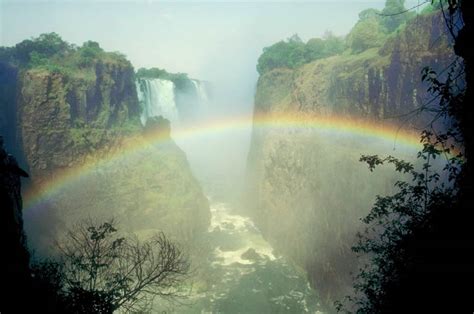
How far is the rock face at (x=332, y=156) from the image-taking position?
89.1ft

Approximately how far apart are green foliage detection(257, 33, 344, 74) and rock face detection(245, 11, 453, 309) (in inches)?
188

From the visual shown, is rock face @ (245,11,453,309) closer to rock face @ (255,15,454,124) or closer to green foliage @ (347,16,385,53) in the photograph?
rock face @ (255,15,454,124)

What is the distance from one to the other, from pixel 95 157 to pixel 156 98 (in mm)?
23609

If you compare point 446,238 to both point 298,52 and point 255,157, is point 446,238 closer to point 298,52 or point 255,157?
point 255,157

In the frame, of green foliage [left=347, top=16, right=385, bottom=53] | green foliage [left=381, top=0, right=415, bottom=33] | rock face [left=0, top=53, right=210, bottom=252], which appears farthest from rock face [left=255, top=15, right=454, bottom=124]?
rock face [left=0, top=53, right=210, bottom=252]

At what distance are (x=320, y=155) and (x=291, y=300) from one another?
17147mm

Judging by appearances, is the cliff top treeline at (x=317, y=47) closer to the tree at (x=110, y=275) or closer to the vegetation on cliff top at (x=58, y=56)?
the vegetation on cliff top at (x=58, y=56)

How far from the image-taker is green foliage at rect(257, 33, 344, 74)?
58.6 meters

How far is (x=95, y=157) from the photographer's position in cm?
4431

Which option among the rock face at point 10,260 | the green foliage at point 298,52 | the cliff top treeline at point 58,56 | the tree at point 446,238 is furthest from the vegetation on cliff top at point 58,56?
the tree at point 446,238

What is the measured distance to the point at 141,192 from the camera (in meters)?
45.4

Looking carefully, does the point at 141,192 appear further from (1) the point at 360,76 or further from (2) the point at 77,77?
(1) the point at 360,76

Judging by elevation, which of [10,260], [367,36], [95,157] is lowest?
[95,157]

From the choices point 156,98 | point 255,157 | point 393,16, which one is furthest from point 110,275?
point 393,16
